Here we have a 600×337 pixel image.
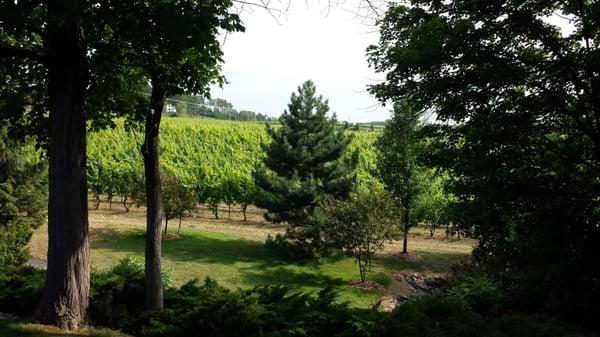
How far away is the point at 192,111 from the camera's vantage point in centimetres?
10469

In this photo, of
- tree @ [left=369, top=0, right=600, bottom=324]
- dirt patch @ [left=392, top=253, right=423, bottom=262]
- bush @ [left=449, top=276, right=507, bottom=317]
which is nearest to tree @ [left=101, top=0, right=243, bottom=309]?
tree @ [left=369, top=0, right=600, bottom=324]

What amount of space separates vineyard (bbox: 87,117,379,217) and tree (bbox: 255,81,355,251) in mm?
2229

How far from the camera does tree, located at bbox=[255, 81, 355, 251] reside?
22.3 metres

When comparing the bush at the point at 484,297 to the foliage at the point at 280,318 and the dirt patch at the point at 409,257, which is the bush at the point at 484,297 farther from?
the dirt patch at the point at 409,257

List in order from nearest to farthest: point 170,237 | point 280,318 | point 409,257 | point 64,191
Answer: point 280,318 → point 64,191 → point 170,237 → point 409,257

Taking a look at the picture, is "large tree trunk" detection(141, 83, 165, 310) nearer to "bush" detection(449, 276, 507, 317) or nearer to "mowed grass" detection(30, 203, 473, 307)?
"bush" detection(449, 276, 507, 317)

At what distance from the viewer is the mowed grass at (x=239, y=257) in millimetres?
18188

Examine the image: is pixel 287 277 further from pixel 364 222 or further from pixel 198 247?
pixel 198 247

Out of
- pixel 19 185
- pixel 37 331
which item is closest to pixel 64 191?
pixel 37 331

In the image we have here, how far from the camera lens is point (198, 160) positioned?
3906 cm

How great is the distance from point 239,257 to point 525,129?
15.9 metres

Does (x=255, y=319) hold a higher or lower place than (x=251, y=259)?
higher

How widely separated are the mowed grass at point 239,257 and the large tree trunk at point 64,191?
9.71 m

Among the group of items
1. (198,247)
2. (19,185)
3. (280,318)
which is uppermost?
(19,185)
